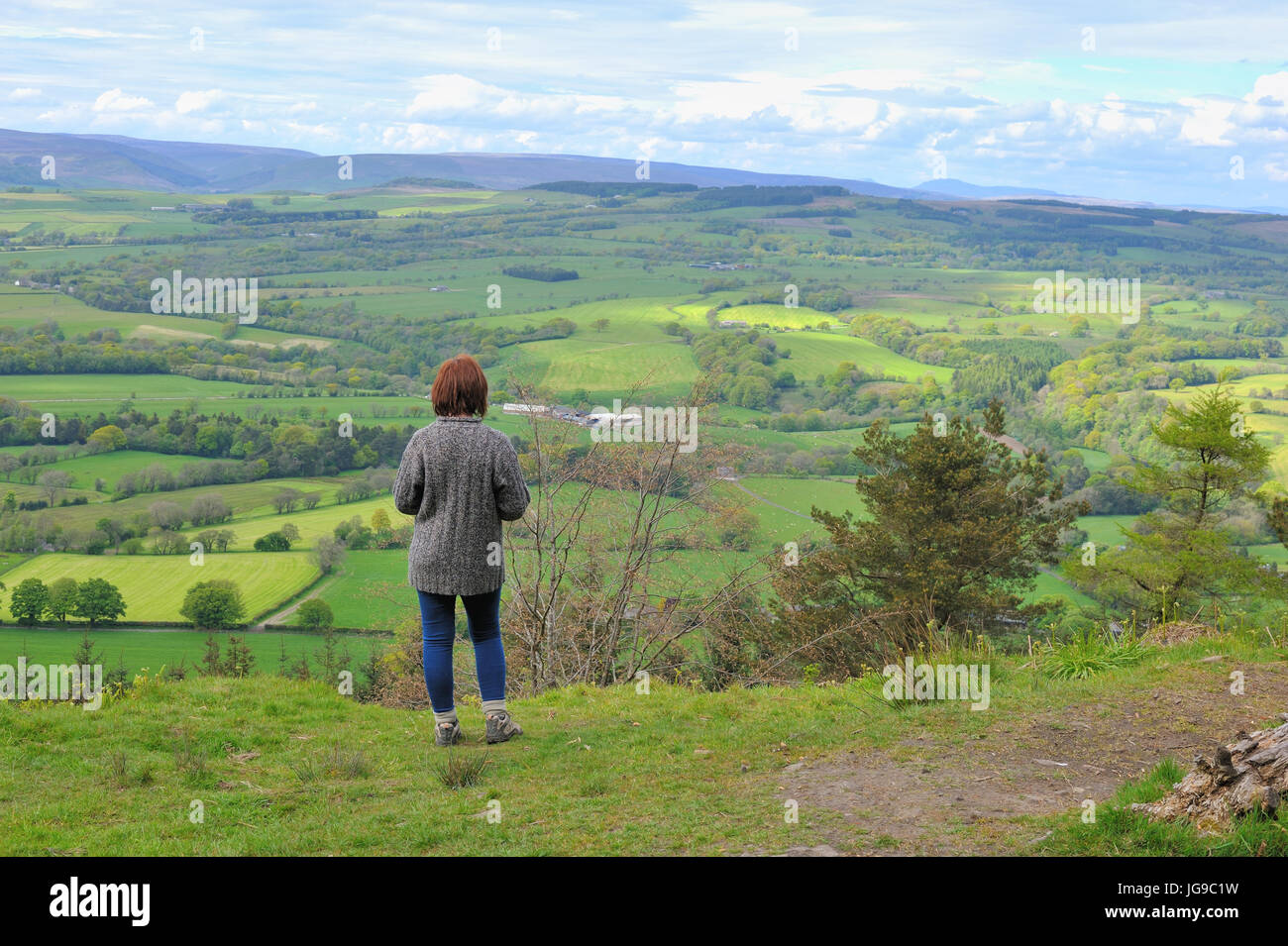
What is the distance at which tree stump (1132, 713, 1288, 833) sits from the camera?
3.96m

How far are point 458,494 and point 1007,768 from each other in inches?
145

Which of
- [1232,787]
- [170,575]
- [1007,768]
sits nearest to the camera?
[1232,787]

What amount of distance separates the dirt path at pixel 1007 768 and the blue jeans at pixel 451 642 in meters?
2.02

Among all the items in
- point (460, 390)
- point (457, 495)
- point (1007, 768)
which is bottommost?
point (1007, 768)

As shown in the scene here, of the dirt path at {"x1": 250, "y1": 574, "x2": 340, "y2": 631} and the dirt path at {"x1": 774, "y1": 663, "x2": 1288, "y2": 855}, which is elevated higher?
the dirt path at {"x1": 774, "y1": 663, "x2": 1288, "y2": 855}

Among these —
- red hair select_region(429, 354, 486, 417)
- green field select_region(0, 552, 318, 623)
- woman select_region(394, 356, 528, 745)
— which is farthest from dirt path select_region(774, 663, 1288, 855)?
green field select_region(0, 552, 318, 623)

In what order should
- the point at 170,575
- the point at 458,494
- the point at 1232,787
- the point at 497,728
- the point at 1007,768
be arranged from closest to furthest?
the point at 1232,787
the point at 1007,768
the point at 458,494
the point at 497,728
the point at 170,575

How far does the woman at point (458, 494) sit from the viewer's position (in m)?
5.88

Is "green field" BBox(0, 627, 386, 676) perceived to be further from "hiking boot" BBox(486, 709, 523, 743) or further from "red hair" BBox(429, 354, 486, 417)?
"red hair" BBox(429, 354, 486, 417)

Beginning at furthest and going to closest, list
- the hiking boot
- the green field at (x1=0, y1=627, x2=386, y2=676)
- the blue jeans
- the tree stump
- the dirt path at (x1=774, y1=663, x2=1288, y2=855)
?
the green field at (x1=0, y1=627, x2=386, y2=676) → the hiking boot → the blue jeans → the dirt path at (x1=774, y1=663, x2=1288, y2=855) → the tree stump

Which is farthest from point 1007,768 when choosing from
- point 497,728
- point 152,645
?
Answer: point 152,645

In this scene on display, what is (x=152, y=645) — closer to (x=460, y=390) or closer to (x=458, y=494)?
(x=458, y=494)

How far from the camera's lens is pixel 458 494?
5906 millimetres
